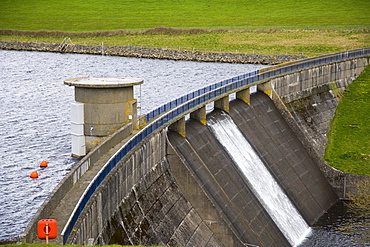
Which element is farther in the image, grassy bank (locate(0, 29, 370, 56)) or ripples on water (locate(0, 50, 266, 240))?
grassy bank (locate(0, 29, 370, 56))

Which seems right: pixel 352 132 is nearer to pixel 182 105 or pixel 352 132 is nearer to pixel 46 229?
pixel 182 105

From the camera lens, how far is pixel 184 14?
18112 cm

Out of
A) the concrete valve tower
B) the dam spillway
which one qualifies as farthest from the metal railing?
the concrete valve tower

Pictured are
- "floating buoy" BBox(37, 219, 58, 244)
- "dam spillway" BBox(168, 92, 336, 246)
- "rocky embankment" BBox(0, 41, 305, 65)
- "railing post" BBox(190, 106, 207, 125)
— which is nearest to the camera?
"floating buoy" BBox(37, 219, 58, 244)

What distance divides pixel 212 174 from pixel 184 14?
14080 cm

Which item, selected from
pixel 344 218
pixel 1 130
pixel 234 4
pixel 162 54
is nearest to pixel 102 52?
pixel 162 54

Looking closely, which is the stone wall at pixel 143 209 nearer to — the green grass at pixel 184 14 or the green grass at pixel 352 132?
the green grass at pixel 352 132

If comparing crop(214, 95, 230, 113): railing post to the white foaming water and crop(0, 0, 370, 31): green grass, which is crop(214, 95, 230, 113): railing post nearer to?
the white foaming water

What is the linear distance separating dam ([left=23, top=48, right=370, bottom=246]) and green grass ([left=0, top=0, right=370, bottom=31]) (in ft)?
321

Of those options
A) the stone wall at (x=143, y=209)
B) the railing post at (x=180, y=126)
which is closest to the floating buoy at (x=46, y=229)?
the stone wall at (x=143, y=209)

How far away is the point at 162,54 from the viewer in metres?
129

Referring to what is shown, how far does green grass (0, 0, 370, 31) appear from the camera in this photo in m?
166

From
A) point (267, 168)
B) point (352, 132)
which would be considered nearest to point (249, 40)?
point (352, 132)

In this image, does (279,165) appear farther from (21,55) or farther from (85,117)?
(21,55)
